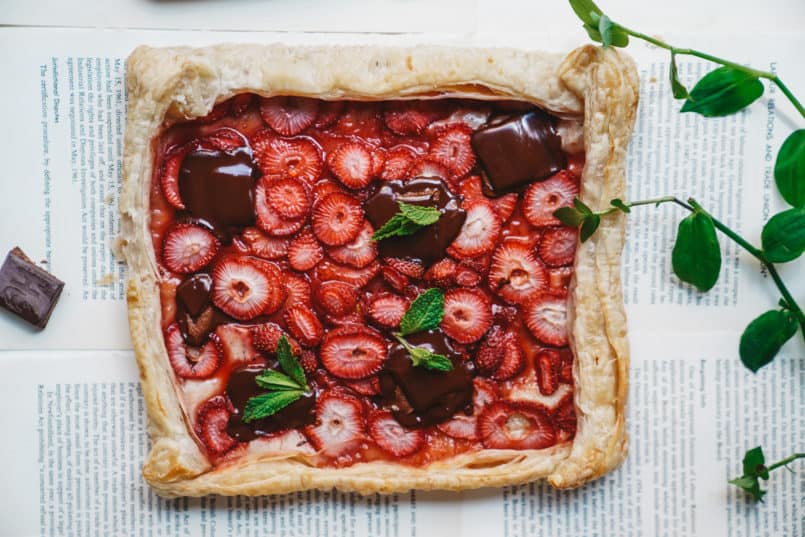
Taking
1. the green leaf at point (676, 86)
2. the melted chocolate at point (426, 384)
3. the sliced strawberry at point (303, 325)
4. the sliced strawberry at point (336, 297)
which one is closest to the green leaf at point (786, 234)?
the green leaf at point (676, 86)

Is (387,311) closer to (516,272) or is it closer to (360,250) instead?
(360,250)

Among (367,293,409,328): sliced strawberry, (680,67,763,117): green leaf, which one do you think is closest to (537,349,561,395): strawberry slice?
(367,293,409,328): sliced strawberry

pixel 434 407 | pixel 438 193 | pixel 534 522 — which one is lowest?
pixel 534 522

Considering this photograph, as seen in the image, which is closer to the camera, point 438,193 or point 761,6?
point 438,193

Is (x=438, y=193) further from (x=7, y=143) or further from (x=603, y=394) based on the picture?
(x=7, y=143)

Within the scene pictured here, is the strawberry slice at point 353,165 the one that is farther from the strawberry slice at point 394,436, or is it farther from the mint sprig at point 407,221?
the strawberry slice at point 394,436

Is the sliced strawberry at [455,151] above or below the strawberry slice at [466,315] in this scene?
above

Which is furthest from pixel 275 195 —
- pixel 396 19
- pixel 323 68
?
pixel 396 19
